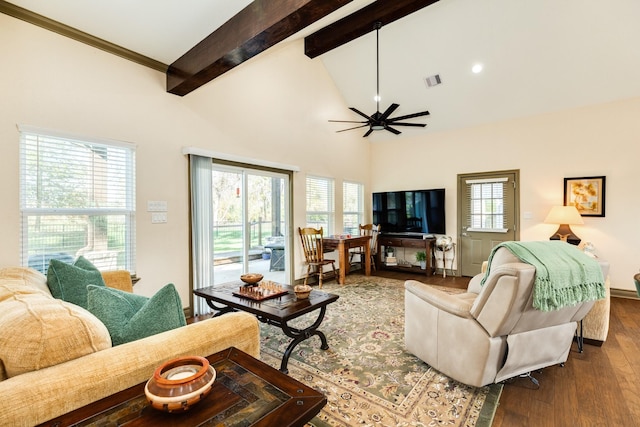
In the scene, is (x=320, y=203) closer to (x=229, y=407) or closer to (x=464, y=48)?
(x=464, y=48)

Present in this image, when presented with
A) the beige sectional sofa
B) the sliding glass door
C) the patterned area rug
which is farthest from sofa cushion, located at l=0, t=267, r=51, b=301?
the sliding glass door

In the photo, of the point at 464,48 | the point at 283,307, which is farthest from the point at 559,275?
the point at 464,48

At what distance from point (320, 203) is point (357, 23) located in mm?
2987

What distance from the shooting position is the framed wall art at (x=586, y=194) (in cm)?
462

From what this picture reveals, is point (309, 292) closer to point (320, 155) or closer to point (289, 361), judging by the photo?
point (289, 361)

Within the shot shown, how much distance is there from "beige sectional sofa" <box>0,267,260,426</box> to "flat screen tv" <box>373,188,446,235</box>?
550 centimetres

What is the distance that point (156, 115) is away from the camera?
3.35 m

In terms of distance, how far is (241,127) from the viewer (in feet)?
13.9

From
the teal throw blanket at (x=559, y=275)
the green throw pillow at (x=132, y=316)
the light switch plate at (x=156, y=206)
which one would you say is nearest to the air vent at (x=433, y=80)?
the teal throw blanket at (x=559, y=275)

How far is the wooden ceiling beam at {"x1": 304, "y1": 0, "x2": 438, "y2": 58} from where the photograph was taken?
4.02 m

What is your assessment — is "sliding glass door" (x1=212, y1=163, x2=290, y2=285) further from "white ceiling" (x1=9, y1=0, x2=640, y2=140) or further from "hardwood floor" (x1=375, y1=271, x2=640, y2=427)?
"hardwood floor" (x1=375, y1=271, x2=640, y2=427)

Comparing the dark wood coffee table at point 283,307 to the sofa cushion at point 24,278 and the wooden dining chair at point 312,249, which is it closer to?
the sofa cushion at point 24,278

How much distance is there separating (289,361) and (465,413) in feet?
4.47

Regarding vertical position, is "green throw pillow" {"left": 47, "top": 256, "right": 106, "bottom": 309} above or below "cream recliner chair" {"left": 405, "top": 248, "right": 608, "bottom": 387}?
above
